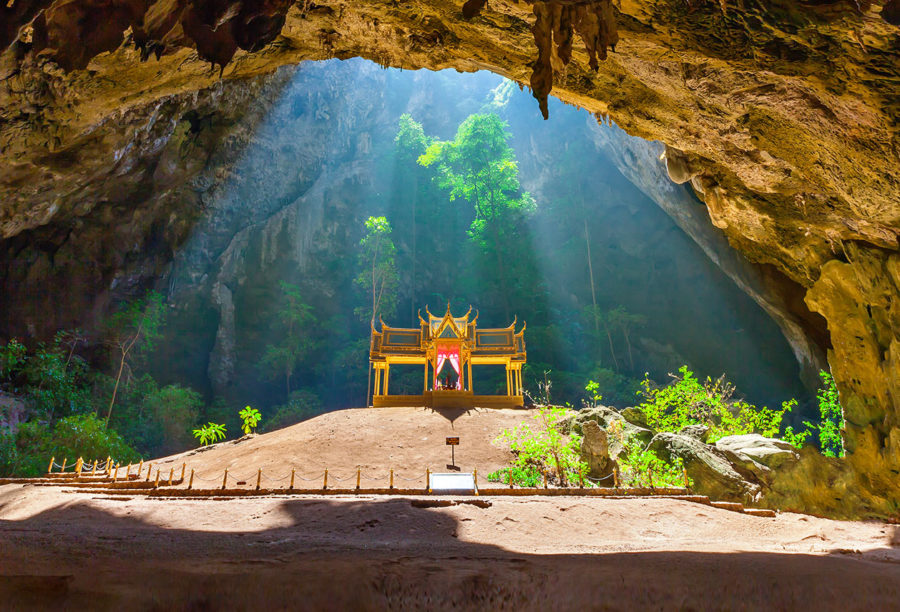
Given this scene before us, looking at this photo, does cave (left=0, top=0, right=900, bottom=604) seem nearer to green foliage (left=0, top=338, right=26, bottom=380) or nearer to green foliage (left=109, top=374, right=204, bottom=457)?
green foliage (left=109, top=374, right=204, bottom=457)

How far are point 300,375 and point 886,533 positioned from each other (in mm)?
26672

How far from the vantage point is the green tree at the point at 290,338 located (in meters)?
27.5

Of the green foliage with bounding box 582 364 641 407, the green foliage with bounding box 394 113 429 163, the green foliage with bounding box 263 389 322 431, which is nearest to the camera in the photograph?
the green foliage with bounding box 263 389 322 431

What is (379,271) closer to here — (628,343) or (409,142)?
(409,142)

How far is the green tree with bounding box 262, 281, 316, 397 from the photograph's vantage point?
90.3ft

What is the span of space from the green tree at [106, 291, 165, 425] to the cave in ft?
1.42

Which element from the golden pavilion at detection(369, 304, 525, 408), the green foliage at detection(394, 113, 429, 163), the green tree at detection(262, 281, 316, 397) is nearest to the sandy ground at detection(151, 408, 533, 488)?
the golden pavilion at detection(369, 304, 525, 408)

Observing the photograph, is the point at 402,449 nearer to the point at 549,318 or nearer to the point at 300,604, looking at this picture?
the point at 300,604

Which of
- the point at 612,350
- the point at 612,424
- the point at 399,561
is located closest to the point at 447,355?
the point at 612,424

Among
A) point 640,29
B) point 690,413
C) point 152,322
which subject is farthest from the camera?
point 152,322

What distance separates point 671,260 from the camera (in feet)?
99.2

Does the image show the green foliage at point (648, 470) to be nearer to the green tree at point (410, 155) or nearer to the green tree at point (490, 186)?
the green tree at point (490, 186)

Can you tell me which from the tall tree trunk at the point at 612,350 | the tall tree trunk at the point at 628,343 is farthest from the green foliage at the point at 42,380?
the tall tree trunk at the point at 628,343

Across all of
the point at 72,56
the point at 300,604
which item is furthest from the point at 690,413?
the point at 72,56
